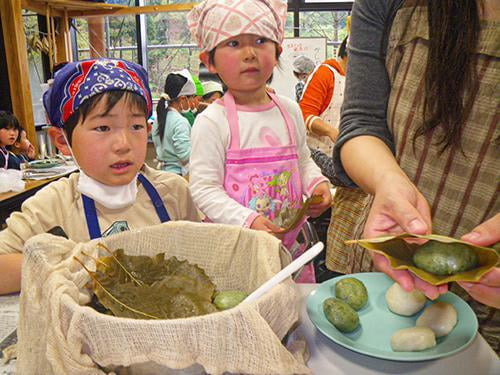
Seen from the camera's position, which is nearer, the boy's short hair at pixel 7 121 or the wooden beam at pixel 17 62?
the boy's short hair at pixel 7 121

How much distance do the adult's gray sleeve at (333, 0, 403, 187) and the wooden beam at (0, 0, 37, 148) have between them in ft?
13.4

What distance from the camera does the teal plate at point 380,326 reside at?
2.08 ft

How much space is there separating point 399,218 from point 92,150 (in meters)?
0.72

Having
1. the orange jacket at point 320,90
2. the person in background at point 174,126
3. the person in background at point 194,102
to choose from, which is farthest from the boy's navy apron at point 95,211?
the person in background at point 194,102

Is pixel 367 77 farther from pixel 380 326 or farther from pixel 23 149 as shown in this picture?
pixel 23 149

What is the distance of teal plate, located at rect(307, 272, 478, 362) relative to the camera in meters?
0.63

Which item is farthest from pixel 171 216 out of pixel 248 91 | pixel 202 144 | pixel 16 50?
pixel 16 50

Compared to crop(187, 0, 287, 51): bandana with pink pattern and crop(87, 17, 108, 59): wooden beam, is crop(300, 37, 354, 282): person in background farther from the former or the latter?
crop(87, 17, 108, 59): wooden beam

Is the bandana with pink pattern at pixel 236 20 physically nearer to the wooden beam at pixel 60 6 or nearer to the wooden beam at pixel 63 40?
the wooden beam at pixel 60 6

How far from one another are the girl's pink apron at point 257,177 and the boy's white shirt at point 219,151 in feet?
Result: 0.07

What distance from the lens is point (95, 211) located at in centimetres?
114

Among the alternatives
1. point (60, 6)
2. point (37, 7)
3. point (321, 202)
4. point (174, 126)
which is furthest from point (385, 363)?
point (60, 6)

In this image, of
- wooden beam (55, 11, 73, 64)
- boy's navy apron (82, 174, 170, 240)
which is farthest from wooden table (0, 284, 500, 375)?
wooden beam (55, 11, 73, 64)

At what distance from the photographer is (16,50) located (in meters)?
4.22
